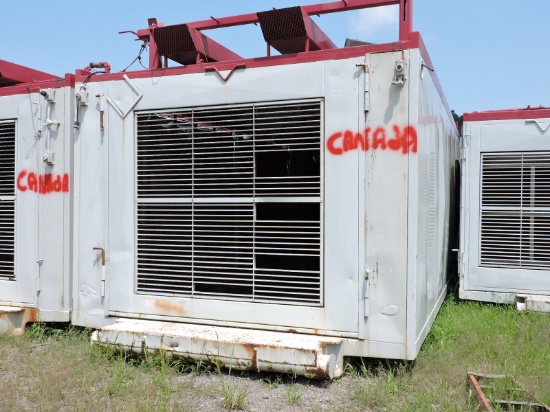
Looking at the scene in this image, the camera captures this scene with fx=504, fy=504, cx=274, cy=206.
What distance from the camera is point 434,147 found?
5.17 metres

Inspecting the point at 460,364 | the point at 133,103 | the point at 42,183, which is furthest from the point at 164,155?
the point at 460,364

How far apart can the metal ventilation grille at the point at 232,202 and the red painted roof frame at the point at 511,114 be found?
321 centimetres

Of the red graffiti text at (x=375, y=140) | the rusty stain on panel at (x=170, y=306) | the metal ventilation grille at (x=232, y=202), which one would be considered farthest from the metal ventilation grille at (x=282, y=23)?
the rusty stain on panel at (x=170, y=306)

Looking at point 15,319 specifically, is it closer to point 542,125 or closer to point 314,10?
point 314,10

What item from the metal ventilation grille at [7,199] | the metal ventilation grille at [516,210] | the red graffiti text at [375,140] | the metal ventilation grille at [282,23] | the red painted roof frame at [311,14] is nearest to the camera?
the red graffiti text at [375,140]

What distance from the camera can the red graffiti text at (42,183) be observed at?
17.5 feet

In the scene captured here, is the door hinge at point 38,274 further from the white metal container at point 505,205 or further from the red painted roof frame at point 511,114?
the red painted roof frame at point 511,114

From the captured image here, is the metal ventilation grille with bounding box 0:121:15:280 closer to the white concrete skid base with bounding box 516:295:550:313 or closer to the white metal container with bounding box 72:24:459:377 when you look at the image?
the white metal container with bounding box 72:24:459:377

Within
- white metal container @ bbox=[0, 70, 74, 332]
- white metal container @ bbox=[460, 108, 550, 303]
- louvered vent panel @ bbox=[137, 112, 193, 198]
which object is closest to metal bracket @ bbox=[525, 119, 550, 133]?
white metal container @ bbox=[460, 108, 550, 303]

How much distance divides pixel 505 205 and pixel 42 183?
5.56 meters

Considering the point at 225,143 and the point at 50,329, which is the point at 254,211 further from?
the point at 50,329

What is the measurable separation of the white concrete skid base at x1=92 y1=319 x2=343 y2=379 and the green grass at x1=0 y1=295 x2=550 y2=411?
0.36ft

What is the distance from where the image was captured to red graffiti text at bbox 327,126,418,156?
4.02 metres

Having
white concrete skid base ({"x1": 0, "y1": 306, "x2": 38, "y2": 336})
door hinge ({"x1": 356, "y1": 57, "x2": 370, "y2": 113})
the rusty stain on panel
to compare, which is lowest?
white concrete skid base ({"x1": 0, "y1": 306, "x2": 38, "y2": 336})
